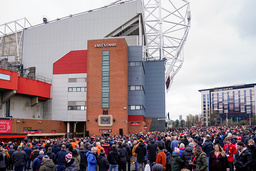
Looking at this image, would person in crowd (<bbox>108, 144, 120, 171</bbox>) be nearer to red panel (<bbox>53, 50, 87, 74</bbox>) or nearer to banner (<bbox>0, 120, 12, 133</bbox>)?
banner (<bbox>0, 120, 12, 133</bbox>)

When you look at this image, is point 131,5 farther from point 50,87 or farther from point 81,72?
point 50,87

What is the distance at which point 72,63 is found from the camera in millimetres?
59281

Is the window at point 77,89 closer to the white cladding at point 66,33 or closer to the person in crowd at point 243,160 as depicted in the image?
the white cladding at point 66,33

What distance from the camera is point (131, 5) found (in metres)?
59.2

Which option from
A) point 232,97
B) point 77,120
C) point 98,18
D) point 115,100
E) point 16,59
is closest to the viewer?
point 115,100

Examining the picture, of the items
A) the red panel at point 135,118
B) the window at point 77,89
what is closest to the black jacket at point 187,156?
the red panel at point 135,118

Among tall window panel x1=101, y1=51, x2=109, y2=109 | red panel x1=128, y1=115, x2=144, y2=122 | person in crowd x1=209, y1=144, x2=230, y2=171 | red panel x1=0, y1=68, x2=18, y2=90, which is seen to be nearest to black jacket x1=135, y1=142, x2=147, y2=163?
person in crowd x1=209, y1=144, x2=230, y2=171

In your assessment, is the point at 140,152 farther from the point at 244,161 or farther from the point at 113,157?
the point at 244,161

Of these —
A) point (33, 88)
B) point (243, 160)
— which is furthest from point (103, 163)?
point (33, 88)

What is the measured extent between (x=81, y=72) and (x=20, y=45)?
65.2 ft

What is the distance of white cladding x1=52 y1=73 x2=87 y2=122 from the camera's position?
56.8m

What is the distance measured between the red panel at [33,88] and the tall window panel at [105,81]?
1306 centimetres

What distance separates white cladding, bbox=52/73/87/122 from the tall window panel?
6.75 meters

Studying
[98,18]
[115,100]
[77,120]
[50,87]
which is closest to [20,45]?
[50,87]
